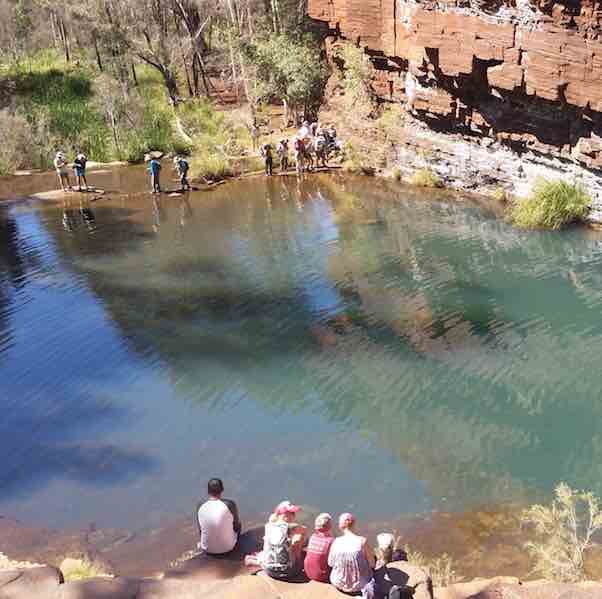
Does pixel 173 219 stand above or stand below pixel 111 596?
below

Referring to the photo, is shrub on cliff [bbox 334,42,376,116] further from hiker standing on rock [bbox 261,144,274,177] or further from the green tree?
hiker standing on rock [bbox 261,144,274,177]

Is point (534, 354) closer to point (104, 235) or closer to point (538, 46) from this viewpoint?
point (538, 46)

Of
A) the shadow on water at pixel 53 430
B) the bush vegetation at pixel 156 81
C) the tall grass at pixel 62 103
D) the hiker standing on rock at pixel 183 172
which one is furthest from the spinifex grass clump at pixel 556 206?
the tall grass at pixel 62 103

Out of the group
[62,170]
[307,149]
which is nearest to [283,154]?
[307,149]

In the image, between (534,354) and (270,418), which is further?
(534,354)

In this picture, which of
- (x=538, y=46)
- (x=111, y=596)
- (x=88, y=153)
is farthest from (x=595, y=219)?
(x=88, y=153)

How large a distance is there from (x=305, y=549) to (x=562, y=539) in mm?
3216

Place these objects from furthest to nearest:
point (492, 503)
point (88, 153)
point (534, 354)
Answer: point (88, 153) → point (534, 354) → point (492, 503)

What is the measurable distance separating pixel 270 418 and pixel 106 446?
104 inches

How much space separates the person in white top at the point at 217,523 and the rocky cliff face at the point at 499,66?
1482 cm

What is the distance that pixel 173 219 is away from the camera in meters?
23.1

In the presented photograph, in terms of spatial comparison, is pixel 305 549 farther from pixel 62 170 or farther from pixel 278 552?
pixel 62 170

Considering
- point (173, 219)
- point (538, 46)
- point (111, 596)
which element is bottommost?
point (173, 219)

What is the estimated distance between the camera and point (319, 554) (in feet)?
24.4
